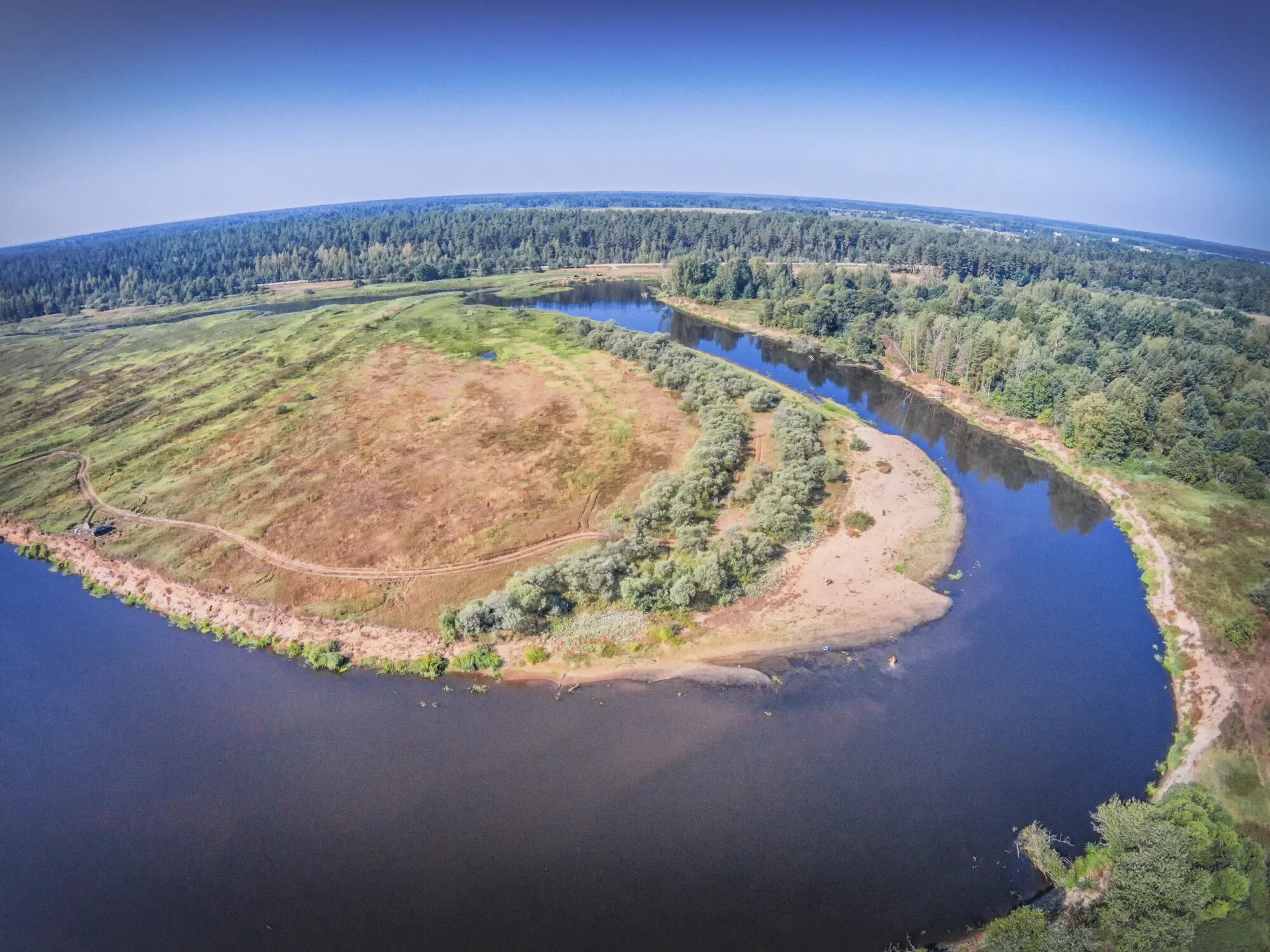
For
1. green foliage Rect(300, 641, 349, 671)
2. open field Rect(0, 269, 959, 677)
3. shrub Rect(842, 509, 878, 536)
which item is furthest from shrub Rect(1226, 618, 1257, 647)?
green foliage Rect(300, 641, 349, 671)

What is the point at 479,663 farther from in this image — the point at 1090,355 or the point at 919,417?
the point at 1090,355

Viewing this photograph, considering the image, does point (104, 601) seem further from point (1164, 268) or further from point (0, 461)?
point (1164, 268)

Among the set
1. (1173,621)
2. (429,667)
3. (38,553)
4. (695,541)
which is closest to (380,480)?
(429,667)

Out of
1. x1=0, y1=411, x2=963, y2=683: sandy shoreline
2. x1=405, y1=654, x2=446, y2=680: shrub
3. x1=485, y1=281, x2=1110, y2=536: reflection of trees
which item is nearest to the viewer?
x1=405, y1=654, x2=446, y2=680: shrub

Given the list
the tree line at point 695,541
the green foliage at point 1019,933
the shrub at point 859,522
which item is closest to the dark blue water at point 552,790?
the green foliage at point 1019,933

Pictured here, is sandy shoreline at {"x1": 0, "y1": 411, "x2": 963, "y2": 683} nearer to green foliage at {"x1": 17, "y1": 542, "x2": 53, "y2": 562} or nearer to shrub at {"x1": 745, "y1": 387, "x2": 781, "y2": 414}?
green foliage at {"x1": 17, "y1": 542, "x2": 53, "y2": 562}

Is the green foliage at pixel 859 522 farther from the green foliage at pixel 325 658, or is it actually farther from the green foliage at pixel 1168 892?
the green foliage at pixel 325 658

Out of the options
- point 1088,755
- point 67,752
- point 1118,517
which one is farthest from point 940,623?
point 67,752
